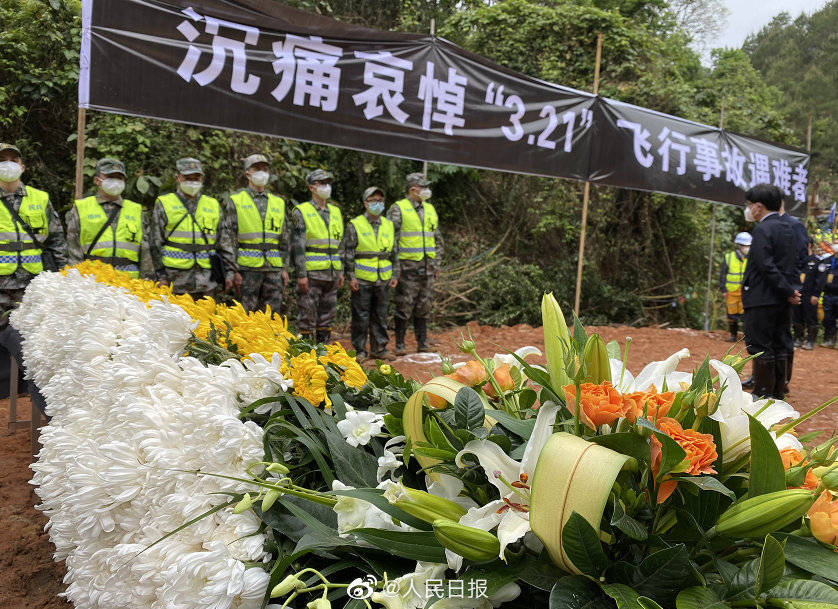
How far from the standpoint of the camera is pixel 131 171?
290 inches

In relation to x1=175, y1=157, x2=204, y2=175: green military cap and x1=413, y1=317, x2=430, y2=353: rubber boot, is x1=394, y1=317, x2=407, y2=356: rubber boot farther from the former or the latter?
x1=175, y1=157, x2=204, y2=175: green military cap

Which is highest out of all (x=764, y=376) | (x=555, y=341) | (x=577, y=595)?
(x=555, y=341)

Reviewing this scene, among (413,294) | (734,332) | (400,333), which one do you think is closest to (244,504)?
(413,294)

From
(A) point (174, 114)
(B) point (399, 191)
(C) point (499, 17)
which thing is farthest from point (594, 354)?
(C) point (499, 17)

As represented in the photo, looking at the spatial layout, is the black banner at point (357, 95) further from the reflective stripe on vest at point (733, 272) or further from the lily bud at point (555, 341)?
the lily bud at point (555, 341)

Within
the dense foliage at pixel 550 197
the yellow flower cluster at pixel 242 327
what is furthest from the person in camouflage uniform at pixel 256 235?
the yellow flower cluster at pixel 242 327

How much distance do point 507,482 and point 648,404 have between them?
7.7 inches

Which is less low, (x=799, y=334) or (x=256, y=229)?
(x=256, y=229)

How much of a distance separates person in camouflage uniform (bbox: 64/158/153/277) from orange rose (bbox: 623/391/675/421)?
4691mm

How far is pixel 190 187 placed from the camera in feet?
17.4

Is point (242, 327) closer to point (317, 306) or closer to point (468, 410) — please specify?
point (468, 410)

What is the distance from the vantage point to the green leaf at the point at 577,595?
0.68 m

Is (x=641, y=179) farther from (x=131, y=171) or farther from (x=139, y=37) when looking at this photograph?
(x=131, y=171)

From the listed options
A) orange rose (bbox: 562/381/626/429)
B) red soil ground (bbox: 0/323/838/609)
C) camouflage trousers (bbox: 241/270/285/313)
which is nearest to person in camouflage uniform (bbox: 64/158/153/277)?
camouflage trousers (bbox: 241/270/285/313)
